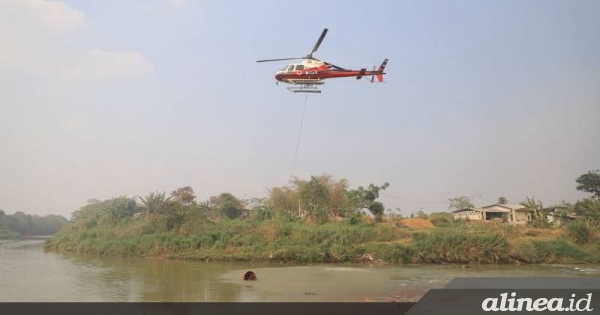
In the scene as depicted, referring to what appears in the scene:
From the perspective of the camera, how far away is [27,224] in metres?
66.5

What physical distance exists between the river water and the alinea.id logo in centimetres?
226

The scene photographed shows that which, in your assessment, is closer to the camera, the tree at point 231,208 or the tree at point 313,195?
the tree at point 313,195

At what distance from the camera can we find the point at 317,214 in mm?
31547

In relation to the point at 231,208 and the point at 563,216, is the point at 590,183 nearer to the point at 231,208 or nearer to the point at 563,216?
the point at 563,216

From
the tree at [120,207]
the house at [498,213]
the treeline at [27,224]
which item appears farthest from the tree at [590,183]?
the treeline at [27,224]

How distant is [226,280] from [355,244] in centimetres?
889

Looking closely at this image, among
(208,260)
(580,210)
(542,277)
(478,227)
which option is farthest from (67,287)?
(580,210)

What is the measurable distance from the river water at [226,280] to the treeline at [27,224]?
4191 cm

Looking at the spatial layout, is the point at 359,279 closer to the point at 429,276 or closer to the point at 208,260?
the point at 429,276

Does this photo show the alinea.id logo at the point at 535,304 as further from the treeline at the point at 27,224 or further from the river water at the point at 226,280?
the treeline at the point at 27,224

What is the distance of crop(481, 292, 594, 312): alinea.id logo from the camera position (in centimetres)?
1152

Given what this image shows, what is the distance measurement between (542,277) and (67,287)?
1796 centimetres

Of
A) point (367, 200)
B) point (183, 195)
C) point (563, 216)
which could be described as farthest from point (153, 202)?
point (563, 216)

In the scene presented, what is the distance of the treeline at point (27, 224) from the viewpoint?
6028cm
